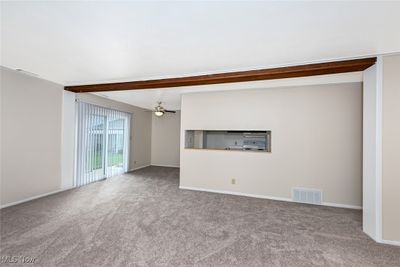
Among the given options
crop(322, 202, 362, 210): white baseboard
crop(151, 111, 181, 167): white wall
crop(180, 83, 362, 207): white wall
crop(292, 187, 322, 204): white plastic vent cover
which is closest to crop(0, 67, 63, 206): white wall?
crop(180, 83, 362, 207): white wall

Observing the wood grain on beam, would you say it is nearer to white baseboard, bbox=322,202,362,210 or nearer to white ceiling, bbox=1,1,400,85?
white ceiling, bbox=1,1,400,85

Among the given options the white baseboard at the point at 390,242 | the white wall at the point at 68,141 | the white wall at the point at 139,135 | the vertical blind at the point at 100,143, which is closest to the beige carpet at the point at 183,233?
the white baseboard at the point at 390,242

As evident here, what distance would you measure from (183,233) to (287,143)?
273 cm

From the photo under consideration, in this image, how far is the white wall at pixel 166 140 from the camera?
7438 mm

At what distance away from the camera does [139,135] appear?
22.8 ft

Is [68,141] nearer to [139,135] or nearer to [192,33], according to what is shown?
[139,135]

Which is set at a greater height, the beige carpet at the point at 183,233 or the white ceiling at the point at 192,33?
the white ceiling at the point at 192,33

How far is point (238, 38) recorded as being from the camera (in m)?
1.97

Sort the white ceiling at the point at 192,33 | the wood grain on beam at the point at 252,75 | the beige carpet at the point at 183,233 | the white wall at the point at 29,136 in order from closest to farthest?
1. the white ceiling at the point at 192,33
2. the beige carpet at the point at 183,233
3. the wood grain on beam at the point at 252,75
4. the white wall at the point at 29,136

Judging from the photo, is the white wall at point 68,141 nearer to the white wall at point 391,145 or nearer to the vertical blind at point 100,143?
the vertical blind at point 100,143

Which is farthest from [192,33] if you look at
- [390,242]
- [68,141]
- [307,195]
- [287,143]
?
[68,141]

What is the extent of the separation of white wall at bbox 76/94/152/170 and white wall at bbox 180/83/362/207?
107 inches

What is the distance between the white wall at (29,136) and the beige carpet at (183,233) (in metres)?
0.38

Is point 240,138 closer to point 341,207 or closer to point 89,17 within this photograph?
point 341,207
